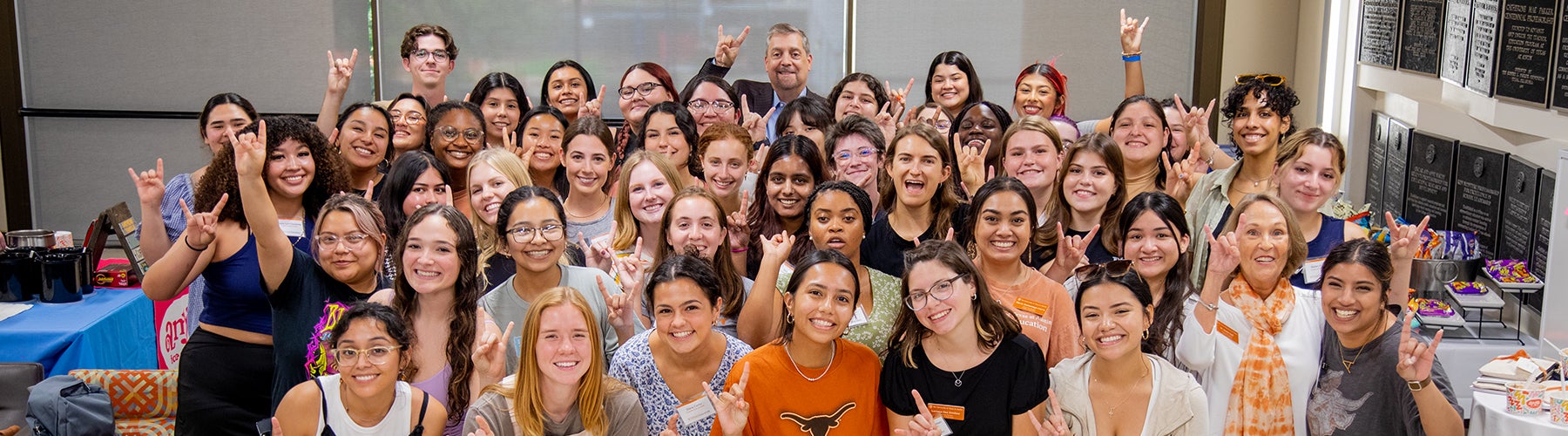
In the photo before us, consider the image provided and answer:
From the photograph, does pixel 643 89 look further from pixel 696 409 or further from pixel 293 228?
pixel 696 409

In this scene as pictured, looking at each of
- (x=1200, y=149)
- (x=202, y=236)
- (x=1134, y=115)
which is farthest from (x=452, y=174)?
(x=1200, y=149)

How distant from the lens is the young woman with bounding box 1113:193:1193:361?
3.39 metres

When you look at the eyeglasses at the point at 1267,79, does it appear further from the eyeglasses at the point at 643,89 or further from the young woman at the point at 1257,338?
the eyeglasses at the point at 643,89

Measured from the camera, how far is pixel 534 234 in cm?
343

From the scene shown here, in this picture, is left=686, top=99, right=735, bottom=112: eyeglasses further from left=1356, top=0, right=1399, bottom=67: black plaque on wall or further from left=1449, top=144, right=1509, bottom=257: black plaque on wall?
left=1356, top=0, right=1399, bottom=67: black plaque on wall

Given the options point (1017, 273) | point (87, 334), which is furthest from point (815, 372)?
point (87, 334)

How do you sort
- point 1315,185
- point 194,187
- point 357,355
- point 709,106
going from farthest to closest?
point 709,106
point 194,187
point 1315,185
point 357,355

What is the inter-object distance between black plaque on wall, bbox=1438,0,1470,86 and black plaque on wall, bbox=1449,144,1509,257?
0.32 metres

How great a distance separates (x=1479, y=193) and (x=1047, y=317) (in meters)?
2.51

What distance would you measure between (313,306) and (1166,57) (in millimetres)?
5282

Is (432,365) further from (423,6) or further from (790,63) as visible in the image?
(423,6)

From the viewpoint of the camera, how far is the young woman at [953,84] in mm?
5191

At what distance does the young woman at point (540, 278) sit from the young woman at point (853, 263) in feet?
1.22

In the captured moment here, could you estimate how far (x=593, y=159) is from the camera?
4.30 m
